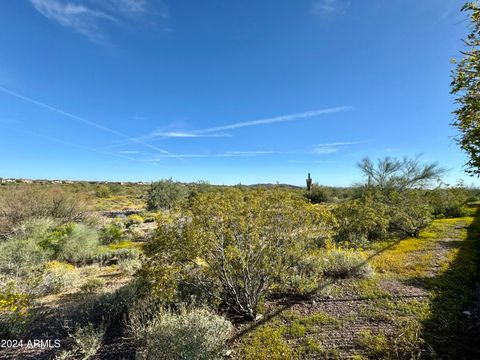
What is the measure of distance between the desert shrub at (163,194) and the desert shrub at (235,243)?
21579 mm

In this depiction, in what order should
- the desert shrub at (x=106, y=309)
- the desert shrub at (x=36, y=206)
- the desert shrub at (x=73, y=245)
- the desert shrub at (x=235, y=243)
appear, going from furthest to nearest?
the desert shrub at (x=36, y=206), the desert shrub at (x=73, y=245), the desert shrub at (x=106, y=309), the desert shrub at (x=235, y=243)

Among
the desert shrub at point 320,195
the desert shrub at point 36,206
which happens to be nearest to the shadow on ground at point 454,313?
the desert shrub at point 36,206

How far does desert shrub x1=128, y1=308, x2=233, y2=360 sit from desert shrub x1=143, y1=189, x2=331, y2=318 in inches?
21.8

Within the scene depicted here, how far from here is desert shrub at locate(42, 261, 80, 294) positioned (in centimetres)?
700

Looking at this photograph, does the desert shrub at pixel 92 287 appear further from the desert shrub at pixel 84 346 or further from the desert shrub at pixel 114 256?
the desert shrub at pixel 114 256

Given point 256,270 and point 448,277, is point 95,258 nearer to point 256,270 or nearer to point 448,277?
point 256,270

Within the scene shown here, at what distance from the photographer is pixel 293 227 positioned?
5098 mm

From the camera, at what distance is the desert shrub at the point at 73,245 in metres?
9.81

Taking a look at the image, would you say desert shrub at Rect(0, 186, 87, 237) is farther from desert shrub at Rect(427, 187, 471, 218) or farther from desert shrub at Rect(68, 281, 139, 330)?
desert shrub at Rect(427, 187, 471, 218)

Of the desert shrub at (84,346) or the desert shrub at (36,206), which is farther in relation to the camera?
the desert shrub at (36,206)

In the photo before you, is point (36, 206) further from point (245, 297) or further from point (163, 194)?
point (245, 297)

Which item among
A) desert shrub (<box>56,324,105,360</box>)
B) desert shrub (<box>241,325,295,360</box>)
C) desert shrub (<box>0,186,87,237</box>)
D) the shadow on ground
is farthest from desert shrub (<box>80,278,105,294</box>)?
desert shrub (<box>0,186,87,237</box>)

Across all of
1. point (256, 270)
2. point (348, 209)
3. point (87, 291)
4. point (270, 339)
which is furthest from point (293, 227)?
point (348, 209)

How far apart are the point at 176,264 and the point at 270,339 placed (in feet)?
7.30
